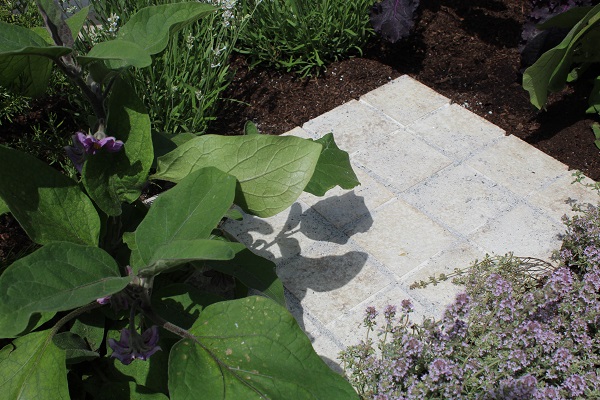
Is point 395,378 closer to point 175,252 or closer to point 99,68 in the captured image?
point 175,252

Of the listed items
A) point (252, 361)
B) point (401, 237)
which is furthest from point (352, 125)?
point (252, 361)

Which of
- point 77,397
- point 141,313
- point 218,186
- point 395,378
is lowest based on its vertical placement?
point 395,378

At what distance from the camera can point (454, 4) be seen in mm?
4605

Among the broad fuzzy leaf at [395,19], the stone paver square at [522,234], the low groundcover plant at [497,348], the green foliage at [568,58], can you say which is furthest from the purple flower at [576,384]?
the broad fuzzy leaf at [395,19]

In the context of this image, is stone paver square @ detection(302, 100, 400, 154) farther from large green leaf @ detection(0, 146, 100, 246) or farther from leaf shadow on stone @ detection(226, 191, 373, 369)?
large green leaf @ detection(0, 146, 100, 246)

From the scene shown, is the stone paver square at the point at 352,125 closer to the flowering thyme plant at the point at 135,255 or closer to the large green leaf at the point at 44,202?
the flowering thyme plant at the point at 135,255

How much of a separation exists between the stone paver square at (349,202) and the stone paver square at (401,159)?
84mm

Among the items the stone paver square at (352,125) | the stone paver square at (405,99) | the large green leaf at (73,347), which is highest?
the large green leaf at (73,347)

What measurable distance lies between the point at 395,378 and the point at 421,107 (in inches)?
73.2

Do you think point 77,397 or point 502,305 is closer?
point 77,397

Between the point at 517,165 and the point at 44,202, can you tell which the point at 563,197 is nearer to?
the point at 517,165

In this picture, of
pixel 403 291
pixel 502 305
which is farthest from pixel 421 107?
pixel 502 305

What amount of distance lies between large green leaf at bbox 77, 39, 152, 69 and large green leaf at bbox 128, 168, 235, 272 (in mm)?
370

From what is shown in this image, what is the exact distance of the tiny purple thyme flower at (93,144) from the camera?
196cm
